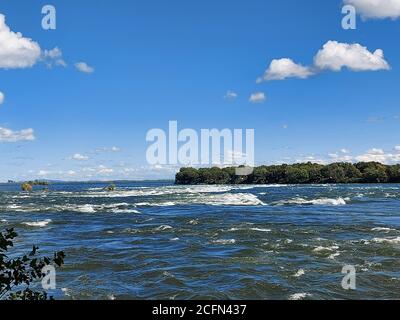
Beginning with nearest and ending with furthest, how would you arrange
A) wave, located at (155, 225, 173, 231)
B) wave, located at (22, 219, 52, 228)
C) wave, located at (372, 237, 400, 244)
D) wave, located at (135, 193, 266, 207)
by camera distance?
wave, located at (372, 237, 400, 244) < wave, located at (155, 225, 173, 231) < wave, located at (22, 219, 52, 228) < wave, located at (135, 193, 266, 207)

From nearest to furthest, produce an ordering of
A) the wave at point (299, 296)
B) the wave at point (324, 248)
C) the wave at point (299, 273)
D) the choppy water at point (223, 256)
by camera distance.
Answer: the wave at point (299, 296) < the choppy water at point (223, 256) < the wave at point (299, 273) < the wave at point (324, 248)

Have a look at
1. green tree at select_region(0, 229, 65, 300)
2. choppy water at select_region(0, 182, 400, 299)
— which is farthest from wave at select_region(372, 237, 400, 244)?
green tree at select_region(0, 229, 65, 300)

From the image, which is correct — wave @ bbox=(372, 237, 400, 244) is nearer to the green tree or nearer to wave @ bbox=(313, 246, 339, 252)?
wave @ bbox=(313, 246, 339, 252)

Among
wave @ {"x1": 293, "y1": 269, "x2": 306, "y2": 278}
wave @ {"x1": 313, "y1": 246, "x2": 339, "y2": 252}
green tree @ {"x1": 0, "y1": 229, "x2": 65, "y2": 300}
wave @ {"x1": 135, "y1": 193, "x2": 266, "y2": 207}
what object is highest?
A: green tree @ {"x1": 0, "y1": 229, "x2": 65, "y2": 300}

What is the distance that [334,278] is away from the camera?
18531 mm

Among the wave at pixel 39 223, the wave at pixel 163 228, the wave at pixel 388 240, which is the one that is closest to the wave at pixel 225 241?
the wave at pixel 163 228

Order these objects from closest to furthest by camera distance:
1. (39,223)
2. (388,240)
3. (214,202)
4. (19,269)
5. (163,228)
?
(19,269) → (388,240) → (163,228) → (39,223) → (214,202)

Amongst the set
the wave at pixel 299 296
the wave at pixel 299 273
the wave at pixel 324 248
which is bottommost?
the wave at pixel 299 296

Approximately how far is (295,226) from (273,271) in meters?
15.8

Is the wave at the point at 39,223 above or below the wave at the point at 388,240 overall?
below

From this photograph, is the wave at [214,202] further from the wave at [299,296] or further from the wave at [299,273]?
the wave at [299,296]

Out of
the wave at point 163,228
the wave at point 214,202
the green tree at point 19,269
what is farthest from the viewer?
the wave at point 214,202

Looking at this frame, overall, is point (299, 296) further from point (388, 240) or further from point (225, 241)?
point (388, 240)

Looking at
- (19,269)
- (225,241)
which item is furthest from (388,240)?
(19,269)
